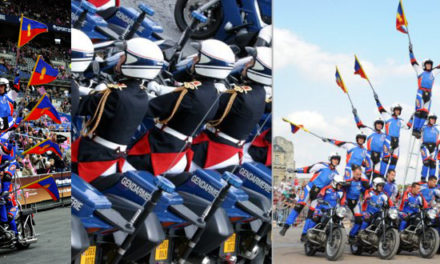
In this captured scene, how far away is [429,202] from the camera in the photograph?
852 centimetres

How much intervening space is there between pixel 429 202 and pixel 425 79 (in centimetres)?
169

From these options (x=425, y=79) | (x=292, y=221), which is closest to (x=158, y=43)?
(x=292, y=221)

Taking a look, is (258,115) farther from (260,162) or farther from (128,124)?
(128,124)

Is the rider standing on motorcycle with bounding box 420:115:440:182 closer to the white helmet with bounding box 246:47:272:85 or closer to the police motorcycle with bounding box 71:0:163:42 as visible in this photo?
the white helmet with bounding box 246:47:272:85

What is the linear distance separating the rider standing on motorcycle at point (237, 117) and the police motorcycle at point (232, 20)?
0.12 meters

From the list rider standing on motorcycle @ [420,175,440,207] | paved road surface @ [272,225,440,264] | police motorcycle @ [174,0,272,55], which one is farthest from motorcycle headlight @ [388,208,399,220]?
police motorcycle @ [174,0,272,55]

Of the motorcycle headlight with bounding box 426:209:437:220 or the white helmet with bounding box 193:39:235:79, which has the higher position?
the white helmet with bounding box 193:39:235:79

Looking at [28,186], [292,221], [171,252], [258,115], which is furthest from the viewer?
[292,221]

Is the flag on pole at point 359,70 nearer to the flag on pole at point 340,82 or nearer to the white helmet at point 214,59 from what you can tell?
the flag on pole at point 340,82

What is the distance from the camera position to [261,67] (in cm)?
389

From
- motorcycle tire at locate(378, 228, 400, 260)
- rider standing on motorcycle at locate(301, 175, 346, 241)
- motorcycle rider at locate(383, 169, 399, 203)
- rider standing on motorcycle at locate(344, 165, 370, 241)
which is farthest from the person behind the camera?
motorcycle rider at locate(383, 169, 399, 203)

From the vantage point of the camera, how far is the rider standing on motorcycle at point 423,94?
8422 mm

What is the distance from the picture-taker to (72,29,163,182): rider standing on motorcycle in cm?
320

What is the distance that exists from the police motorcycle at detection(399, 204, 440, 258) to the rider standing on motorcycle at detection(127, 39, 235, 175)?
5326 mm
